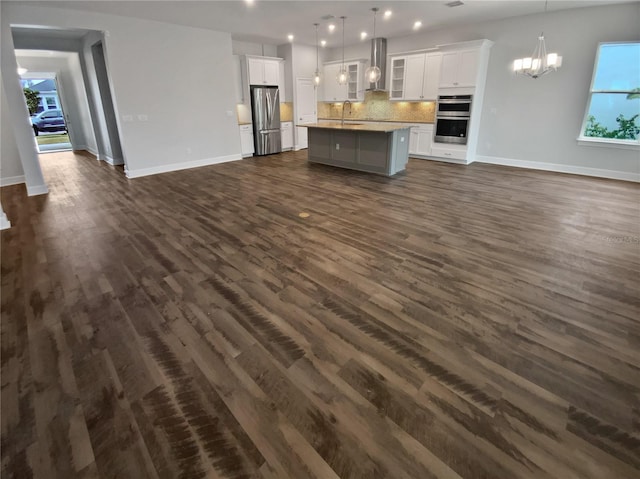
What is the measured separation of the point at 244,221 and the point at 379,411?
3164mm

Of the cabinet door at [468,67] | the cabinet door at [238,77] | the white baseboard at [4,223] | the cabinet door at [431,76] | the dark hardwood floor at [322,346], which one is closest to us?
the dark hardwood floor at [322,346]

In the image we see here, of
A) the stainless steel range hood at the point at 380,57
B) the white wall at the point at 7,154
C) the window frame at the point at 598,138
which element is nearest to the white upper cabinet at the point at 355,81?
the stainless steel range hood at the point at 380,57

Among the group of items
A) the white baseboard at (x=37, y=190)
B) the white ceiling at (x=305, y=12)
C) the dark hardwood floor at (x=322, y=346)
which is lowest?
the dark hardwood floor at (x=322, y=346)

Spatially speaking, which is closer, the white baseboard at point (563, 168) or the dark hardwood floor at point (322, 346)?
the dark hardwood floor at point (322, 346)

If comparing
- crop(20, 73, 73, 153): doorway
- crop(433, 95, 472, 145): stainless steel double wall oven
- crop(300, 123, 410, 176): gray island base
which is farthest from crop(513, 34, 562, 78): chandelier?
crop(20, 73, 73, 153): doorway

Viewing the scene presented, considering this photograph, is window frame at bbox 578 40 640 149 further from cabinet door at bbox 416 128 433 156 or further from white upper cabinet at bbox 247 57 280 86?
white upper cabinet at bbox 247 57 280 86

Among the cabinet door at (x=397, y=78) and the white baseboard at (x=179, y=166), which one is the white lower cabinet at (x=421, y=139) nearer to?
the cabinet door at (x=397, y=78)

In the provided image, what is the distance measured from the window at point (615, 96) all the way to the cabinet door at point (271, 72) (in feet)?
23.6

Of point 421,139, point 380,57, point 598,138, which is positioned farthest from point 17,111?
point 598,138

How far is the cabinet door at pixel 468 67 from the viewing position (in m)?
7.01

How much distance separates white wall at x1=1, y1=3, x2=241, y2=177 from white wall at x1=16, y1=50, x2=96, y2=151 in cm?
350

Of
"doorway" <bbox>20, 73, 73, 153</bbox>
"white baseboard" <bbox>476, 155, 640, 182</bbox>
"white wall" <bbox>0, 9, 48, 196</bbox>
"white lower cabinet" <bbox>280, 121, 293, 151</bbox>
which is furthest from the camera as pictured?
"doorway" <bbox>20, 73, 73, 153</bbox>

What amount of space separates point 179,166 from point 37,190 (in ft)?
8.69

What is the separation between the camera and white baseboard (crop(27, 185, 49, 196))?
559 cm
